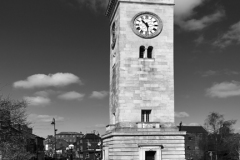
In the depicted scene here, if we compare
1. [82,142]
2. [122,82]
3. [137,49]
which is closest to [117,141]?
[122,82]

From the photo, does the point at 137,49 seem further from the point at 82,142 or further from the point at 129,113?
the point at 82,142

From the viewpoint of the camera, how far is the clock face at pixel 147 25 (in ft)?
117

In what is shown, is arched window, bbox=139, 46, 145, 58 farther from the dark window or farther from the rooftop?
the rooftop

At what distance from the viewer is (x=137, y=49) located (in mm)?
35250

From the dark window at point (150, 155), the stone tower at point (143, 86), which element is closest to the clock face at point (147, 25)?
the stone tower at point (143, 86)

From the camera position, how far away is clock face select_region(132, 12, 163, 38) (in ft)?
117

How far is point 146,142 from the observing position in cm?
3353

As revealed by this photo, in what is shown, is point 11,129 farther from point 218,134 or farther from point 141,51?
point 218,134

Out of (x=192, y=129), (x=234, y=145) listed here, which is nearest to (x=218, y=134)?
(x=234, y=145)

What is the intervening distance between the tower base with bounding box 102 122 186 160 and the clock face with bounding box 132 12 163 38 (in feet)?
28.1

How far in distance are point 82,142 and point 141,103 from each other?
435ft

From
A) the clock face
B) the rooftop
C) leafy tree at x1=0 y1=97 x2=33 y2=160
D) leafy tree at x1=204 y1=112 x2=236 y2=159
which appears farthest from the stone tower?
the rooftop

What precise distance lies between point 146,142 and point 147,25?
11.1 meters

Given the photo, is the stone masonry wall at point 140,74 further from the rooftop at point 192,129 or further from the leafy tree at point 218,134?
the rooftop at point 192,129
